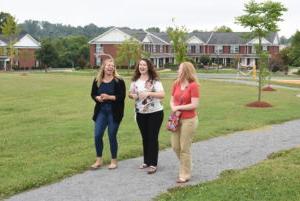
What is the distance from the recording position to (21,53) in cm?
8656

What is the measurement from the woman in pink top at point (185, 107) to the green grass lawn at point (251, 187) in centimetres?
58

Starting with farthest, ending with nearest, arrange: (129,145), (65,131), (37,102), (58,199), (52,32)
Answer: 1. (52,32)
2. (37,102)
3. (65,131)
4. (129,145)
5. (58,199)

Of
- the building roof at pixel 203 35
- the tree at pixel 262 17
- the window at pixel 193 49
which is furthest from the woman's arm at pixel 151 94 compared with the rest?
the building roof at pixel 203 35

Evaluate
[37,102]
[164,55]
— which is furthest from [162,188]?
[164,55]

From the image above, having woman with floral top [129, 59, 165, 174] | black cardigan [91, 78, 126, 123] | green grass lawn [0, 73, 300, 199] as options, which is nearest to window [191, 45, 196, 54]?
green grass lawn [0, 73, 300, 199]

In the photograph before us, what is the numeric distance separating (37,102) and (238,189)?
1762 cm

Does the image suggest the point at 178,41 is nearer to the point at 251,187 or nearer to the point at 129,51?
the point at 129,51

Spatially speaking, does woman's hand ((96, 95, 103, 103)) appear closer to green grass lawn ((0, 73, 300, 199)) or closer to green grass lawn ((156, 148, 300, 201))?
green grass lawn ((0, 73, 300, 199))

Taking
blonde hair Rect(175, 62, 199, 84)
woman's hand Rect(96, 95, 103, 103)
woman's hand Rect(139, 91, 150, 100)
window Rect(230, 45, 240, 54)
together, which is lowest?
woman's hand Rect(96, 95, 103, 103)

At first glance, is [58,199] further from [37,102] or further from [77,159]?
[37,102]

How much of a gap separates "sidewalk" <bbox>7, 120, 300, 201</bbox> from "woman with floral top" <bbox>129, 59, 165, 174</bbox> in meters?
0.41

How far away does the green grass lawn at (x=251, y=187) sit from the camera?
736 cm

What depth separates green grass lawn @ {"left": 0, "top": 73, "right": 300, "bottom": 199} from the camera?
365 inches

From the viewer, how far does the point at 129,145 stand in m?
11.8
